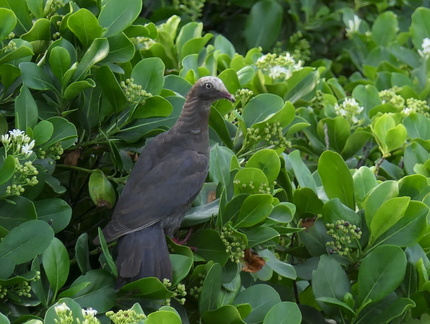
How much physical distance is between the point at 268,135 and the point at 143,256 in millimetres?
658

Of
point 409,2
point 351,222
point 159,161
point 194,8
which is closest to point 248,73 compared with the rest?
point 159,161

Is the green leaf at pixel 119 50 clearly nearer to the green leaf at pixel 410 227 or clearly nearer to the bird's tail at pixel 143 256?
the bird's tail at pixel 143 256

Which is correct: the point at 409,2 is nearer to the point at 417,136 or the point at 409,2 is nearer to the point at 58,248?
the point at 417,136

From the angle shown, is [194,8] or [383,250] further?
[194,8]

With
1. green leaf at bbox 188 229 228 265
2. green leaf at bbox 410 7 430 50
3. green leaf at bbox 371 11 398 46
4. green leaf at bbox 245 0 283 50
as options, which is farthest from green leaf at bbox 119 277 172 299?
green leaf at bbox 245 0 283 50

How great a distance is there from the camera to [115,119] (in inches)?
115

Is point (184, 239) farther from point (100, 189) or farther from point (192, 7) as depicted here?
point (192, 7)

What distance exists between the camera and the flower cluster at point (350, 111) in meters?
3.63

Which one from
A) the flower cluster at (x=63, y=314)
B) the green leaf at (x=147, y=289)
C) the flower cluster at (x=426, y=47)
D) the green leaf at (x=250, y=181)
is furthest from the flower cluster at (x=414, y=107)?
the flower cluster at (x=63, y=314)

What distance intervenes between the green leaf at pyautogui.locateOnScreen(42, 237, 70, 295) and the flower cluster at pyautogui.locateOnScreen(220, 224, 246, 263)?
52 cm

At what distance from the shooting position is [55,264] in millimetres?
Answer: 2494

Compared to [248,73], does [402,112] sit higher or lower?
lower

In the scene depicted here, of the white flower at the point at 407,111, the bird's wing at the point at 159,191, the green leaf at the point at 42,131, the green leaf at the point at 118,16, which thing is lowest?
the white flower at the point at 407,111

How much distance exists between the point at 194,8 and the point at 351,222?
249cm
